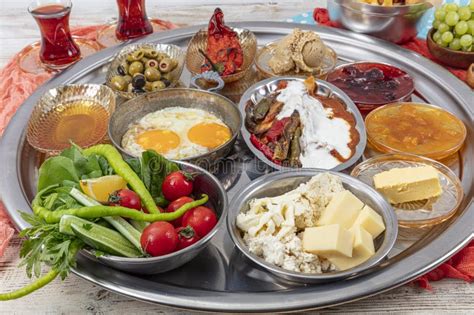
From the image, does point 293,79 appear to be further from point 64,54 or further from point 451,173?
point 64,54

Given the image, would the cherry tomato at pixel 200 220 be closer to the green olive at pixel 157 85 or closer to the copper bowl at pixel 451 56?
the green olive at pixel 157 85

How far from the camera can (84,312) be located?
263cm

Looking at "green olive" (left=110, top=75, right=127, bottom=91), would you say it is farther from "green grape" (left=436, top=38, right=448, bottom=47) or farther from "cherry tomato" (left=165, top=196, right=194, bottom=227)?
"green grape" (left=436, top=38, right=448, bottom=47)

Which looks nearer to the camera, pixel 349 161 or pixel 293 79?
pixel 349 161

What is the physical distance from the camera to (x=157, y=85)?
3.85 metres

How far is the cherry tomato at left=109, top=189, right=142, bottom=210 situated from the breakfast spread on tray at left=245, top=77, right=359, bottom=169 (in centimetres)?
97

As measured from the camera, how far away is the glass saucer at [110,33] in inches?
192

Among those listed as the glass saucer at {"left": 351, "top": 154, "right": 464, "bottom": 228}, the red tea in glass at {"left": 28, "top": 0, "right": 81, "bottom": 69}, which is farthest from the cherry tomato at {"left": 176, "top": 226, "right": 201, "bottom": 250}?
the red tea in glass at {"left": 28, "top": 0, "right": 81, "bottom": 69}

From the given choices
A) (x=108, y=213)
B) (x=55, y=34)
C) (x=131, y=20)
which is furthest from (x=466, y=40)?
(x=55, y=34)

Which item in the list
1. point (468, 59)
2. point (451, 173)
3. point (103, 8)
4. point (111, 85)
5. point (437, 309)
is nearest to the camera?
point (437, 309)

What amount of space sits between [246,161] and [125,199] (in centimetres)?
105

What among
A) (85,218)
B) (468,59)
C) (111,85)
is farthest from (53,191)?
(468,59)

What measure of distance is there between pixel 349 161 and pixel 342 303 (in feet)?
3.40

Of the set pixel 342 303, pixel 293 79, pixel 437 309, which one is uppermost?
pixel 293 79
